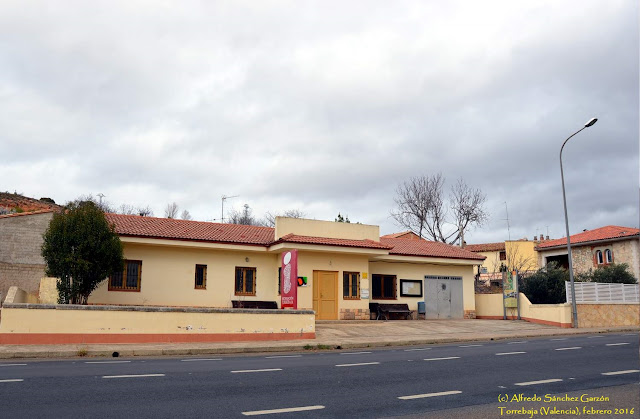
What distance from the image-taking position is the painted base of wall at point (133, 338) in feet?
49.1

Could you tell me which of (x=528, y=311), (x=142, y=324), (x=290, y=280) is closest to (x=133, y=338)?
(x=142, y=324)

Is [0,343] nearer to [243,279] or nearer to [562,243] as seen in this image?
[243,279]

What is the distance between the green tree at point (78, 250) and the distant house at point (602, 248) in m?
35.4

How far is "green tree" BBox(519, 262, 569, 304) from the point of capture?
30672 mm

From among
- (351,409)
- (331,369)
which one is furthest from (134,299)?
(351,409)

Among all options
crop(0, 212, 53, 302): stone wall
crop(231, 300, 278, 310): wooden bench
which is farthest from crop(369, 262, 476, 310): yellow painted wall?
crop(0, 212, 53, 302): stone wall

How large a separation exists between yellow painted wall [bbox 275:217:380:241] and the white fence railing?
9723 millimetres

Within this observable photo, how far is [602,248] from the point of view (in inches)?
1743

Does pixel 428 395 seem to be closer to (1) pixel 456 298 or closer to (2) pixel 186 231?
(2) pixel 186 231

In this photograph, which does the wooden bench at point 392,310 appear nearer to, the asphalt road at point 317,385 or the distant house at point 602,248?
the asphalt road at point 317,385

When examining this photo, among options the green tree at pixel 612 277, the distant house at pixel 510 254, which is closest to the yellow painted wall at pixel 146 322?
the green tree at pixel 612 277

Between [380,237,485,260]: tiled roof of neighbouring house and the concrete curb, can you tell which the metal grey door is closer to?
[380,237,485,260]: tiled roof of neighbouring house

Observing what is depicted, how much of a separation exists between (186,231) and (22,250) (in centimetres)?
823

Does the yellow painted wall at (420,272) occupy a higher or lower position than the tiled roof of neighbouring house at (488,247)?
lower
